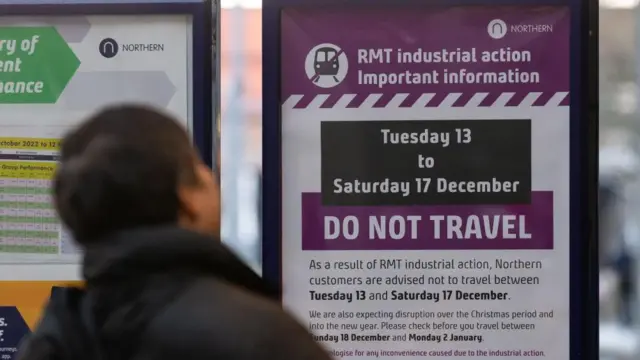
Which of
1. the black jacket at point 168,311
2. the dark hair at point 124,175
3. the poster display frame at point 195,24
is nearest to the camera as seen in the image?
the black jacket at point 168,311

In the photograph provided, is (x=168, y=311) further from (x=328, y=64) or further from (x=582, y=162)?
(x=582, y=162)

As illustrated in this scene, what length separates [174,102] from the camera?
3.52 metres

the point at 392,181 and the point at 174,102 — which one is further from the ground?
the point at 174,102

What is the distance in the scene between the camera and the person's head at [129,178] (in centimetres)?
155

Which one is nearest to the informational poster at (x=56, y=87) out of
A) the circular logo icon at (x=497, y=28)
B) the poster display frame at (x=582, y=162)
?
the poster display frame at (x=582, y=162)

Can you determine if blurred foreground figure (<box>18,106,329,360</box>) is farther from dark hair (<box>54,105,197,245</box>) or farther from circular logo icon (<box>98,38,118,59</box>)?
circular logo icon (<box>98,38,118,59</box>)

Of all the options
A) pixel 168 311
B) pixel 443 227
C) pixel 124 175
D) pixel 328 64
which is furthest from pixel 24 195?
pixel 168 311

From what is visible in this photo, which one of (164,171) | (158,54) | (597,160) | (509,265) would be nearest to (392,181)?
(509,265)

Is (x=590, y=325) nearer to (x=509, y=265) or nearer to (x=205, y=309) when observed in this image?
(x=509, y=265)

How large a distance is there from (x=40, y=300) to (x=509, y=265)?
170 cm

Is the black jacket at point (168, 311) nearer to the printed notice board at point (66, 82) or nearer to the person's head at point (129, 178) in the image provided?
the person's head at point (129, 178)

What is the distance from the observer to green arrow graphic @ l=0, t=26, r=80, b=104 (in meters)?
3.53

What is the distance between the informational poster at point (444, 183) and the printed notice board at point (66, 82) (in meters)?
0.42

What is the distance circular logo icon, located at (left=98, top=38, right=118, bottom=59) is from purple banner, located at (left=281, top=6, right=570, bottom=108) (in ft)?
2.04
